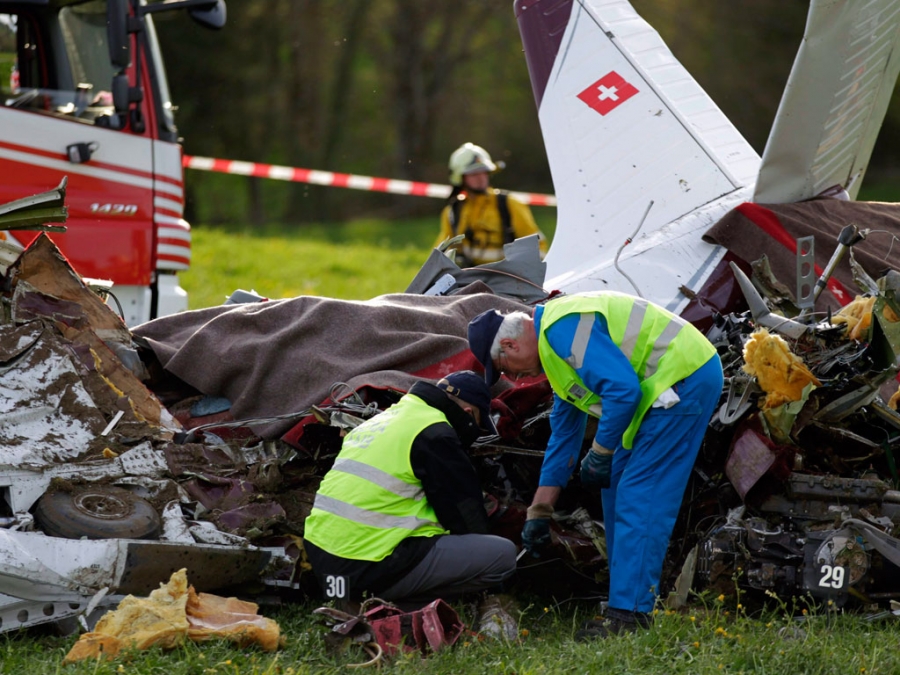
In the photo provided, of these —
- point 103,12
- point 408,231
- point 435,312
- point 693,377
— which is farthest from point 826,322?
point 408,231

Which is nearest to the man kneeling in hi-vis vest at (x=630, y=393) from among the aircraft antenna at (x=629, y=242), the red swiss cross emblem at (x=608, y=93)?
the aircraft antenna at (x=629, y=242)

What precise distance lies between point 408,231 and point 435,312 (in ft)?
57.2

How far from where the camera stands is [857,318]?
4.52m

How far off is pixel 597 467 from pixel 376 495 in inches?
34.0

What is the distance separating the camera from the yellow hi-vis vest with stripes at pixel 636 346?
4.05m

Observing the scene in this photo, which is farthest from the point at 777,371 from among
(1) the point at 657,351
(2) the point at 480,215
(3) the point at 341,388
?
(2) the point at 480,215

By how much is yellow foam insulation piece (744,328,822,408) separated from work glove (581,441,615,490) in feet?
2.26

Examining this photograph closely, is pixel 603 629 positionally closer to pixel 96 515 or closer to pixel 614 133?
pixel 96 515

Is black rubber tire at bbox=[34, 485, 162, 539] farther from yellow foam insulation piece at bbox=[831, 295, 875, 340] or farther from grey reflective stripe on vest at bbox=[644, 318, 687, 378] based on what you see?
yellow foam insulation piece at bbox=[831, 295, 875, 340]

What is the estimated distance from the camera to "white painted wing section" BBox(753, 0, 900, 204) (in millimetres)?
5762

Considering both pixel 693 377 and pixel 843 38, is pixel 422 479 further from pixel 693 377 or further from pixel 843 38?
pixel 843 38

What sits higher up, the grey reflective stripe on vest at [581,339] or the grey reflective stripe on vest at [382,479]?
the grey reflective stripe on vest at [581,339]

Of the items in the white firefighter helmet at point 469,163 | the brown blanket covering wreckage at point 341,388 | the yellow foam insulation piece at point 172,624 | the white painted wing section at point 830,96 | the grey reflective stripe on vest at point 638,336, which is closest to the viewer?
the yellow foam insulation piece at point 172,624

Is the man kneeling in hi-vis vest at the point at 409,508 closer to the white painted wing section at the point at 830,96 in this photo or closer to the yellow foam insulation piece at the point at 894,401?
the yellow foam insulation piece at the point at 894,401
